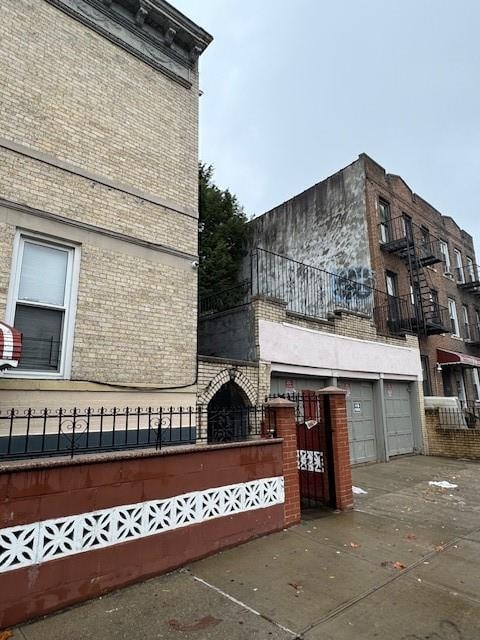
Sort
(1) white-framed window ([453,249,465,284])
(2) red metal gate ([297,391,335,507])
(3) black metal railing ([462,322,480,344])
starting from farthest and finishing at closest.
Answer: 1. (1) white-framed window ([453,249,465,284])
2. (3) black metal railing ([462,322,480,344])
3. (2) red metal gate ([297,391,335,507])

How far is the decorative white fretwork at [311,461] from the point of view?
6801 mm

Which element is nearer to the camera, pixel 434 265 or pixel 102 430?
pixel 102 430

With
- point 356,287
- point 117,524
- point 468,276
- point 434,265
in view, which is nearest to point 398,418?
point 356,287

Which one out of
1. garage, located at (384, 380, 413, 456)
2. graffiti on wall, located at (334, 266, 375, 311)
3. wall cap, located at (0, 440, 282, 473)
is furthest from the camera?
graffiti on wall, located at (334, 266, 375, 311)

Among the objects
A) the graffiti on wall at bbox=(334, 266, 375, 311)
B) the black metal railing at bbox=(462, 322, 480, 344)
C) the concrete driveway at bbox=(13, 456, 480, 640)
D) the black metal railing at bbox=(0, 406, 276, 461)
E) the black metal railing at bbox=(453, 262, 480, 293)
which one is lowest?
the concrete driveway at bbox=(13, 456, 480, 640)

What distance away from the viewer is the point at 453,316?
63.3 ft

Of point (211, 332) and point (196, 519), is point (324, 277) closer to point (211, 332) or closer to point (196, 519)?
point (211, 332)

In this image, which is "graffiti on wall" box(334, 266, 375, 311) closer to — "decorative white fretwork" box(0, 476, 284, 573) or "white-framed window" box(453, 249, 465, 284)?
"white-framed window" box(453, 249, 465, 284)

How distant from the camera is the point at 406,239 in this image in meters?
15.1

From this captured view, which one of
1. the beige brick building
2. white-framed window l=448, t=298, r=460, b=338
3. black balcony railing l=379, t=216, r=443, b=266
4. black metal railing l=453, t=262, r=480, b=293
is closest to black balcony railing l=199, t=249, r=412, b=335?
black balcony railing l=379, t=216, r=443, b=266

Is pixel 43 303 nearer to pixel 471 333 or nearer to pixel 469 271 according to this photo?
pixel 471 333

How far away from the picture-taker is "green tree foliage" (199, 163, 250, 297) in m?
17.9

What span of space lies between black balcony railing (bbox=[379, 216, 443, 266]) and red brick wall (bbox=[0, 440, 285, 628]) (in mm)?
12547

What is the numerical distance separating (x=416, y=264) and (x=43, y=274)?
1437cm
